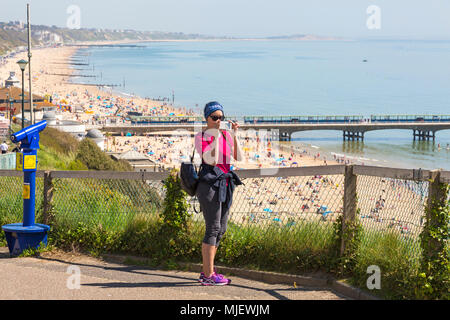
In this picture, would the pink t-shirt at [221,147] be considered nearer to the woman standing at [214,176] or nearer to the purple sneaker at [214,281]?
the woman standing at [214,176]

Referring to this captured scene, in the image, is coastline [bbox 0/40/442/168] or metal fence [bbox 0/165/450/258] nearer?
metal fence [bbox 0/165/450/258]

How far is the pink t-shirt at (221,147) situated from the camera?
5.57 m

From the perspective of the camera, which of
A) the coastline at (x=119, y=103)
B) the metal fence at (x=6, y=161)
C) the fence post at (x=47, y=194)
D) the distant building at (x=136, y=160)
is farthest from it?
the coastline at (x=119, y=103)

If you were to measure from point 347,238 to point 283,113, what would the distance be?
88.2 m

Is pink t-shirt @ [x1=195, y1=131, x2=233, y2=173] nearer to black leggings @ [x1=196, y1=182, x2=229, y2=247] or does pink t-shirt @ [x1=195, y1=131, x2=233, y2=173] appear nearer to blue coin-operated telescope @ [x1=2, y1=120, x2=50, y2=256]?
black leggings @ [x1=196, y1=182, x2=229, y2=247]

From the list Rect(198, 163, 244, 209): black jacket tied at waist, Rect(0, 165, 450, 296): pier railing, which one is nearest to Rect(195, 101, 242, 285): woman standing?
Rect(198, 163, 244, 209): black jacket tied at waist

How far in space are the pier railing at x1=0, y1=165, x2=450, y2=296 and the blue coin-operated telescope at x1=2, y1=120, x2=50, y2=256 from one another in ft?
1.13

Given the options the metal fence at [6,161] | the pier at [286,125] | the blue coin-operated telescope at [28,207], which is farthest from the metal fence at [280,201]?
the pier at [286,125]

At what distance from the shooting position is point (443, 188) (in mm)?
5098

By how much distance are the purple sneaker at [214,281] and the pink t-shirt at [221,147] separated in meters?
0.89

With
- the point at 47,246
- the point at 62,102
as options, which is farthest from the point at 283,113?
the point at 47,246

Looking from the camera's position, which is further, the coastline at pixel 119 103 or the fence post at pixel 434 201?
the coastline at pixel 119 103

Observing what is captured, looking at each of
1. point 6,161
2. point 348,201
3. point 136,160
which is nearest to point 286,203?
point 348,201

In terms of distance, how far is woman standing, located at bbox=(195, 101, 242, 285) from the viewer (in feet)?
18.2
